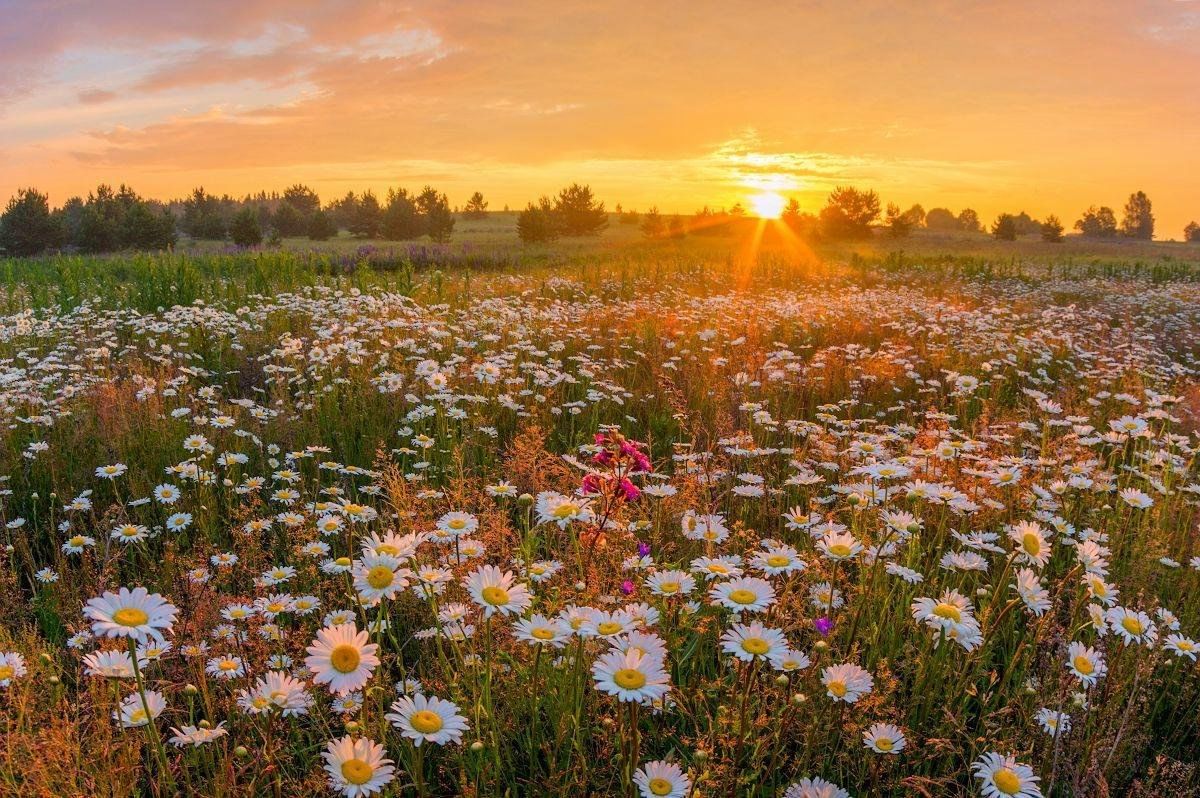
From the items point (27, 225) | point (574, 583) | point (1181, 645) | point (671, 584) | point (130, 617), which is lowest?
point (1181, 645)

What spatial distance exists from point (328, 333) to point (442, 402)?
210cm

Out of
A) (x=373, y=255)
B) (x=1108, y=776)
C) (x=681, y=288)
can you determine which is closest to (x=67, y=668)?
(x=1108, y=776)

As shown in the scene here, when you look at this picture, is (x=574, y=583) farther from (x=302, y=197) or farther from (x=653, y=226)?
(x=302, y=197)

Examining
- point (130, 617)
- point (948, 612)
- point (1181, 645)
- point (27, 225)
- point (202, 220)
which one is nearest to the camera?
point (130, 617)

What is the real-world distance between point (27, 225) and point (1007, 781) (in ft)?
173

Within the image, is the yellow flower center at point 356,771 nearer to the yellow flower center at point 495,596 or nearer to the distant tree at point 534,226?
the yellow flower center at point 495,596

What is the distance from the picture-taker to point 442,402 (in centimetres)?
472

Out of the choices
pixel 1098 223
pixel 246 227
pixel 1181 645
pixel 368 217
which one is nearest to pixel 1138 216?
pixel 1098 223

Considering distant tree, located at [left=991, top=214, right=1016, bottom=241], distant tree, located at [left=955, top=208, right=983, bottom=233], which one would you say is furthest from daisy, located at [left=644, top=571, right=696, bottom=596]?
distant tree, located at [left=955, top=208, right=983, bottom=233]

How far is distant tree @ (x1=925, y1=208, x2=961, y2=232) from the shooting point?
10638 centimetres

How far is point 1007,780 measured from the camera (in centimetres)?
150

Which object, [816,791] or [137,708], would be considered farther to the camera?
[137,708]

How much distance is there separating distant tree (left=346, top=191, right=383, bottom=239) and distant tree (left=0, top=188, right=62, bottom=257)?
62.8ft

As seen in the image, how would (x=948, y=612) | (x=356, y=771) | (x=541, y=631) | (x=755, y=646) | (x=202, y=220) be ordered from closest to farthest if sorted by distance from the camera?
1. (x=356, y=771)
2. (x=755, y=646)
3. (x=541, y=631)
4. (x=948, y=612)
5. (x=202, y=220)
